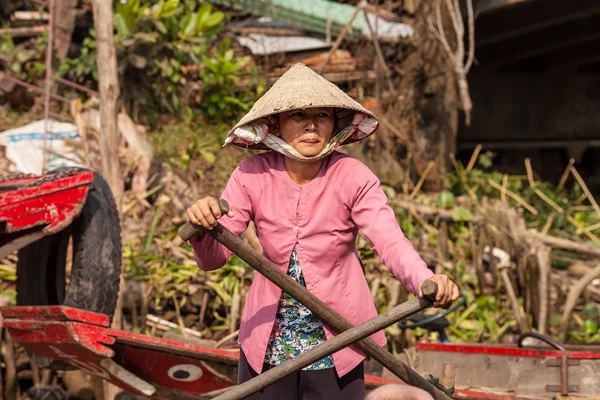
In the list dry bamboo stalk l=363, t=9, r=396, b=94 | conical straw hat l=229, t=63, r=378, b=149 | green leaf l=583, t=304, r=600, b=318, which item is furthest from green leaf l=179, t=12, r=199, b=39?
conical straw hat l=229, t=63, r=378, b=149

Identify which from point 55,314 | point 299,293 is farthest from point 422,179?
point 299,293

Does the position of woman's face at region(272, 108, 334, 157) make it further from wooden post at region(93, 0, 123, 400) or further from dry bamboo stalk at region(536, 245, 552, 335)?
dry bamboo stalk at region(536, 245, 552, 335)

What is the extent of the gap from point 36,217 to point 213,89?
13.3 feet

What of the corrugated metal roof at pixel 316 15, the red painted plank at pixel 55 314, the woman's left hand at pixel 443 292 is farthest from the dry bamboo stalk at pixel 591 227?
the woman's left hand at pixel 443 292

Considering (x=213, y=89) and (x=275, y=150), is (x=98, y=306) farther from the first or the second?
(x=213, y=89)

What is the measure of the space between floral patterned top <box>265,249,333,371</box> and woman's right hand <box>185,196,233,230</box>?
438 millimetres

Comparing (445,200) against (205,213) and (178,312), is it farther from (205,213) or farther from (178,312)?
(205,213)

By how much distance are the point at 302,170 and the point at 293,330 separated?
0.56 m

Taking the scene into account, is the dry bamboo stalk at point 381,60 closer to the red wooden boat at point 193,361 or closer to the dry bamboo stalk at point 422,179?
the dry bamboo stalk at point 422,179

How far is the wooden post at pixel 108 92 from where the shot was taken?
18.6 feet

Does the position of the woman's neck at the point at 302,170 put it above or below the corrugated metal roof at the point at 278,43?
below

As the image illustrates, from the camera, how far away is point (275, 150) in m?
3.00

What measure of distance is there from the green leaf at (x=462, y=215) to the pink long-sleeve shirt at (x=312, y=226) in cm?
441

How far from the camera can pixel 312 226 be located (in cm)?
296
